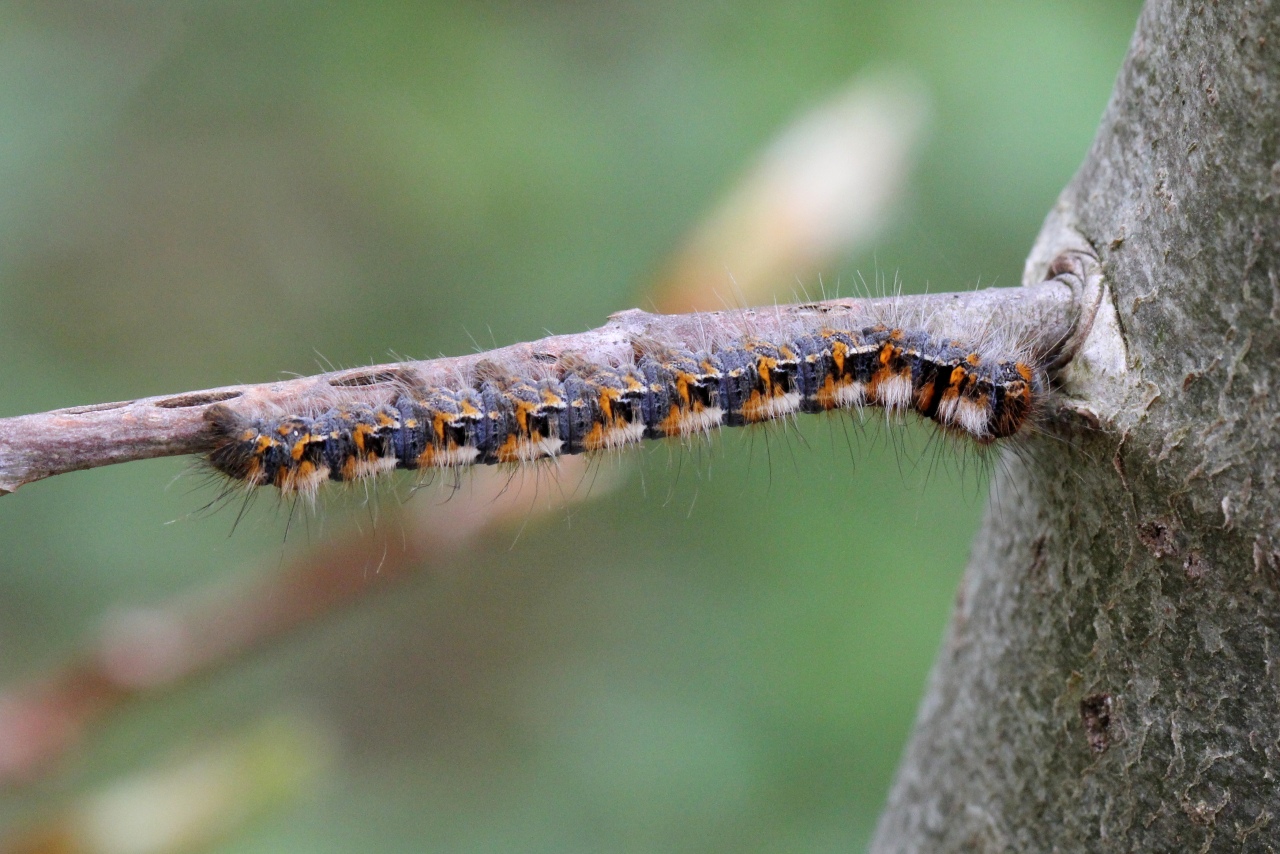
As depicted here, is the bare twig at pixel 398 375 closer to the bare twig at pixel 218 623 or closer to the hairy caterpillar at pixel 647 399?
the hairy caterpillar at pixel 647 399

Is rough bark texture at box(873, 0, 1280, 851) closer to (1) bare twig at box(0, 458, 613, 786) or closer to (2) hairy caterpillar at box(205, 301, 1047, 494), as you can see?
(2) hairy caterpillar at box(205, 301, 1047, 494)

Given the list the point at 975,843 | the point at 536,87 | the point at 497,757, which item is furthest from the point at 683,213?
the point at 975,843

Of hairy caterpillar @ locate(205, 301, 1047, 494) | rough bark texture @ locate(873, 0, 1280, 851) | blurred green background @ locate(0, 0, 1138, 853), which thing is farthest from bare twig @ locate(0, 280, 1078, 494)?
blurred green background @ locate(0, 0, 1138, 853)

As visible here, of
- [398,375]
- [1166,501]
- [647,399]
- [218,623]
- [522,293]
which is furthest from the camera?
[522,293]

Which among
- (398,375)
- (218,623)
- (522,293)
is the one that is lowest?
(218,623)

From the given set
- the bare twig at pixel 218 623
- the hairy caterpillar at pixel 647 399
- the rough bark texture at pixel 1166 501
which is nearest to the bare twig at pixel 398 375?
the hairy caterpillar at pixel 647 399

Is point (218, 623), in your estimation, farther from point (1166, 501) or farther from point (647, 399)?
point (1166, 501)

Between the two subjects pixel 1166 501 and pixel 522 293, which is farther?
pixel 522 293

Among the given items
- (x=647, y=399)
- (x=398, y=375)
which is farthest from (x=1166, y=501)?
(x=398, y=375)

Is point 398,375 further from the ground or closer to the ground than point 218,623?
further from the ground
